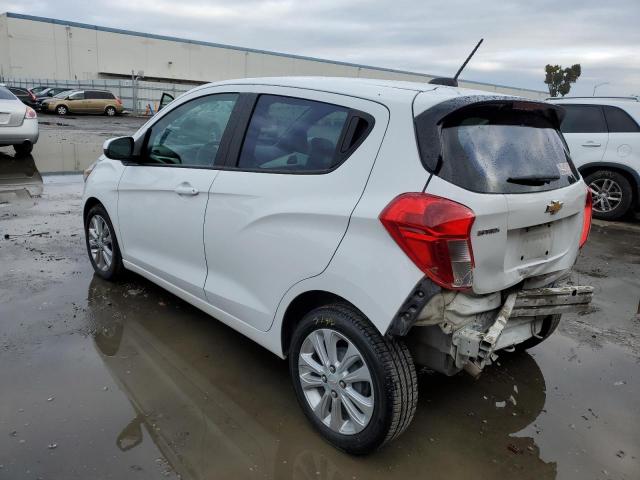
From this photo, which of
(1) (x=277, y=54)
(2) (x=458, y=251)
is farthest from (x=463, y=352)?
(1) (x=277, y=54)

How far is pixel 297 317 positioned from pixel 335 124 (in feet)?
3.42

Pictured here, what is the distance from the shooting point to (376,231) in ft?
7.65

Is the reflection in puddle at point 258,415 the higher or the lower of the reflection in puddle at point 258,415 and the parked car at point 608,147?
the lower

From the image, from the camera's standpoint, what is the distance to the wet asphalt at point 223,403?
2557 millimetres

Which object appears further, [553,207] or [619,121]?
[619,121]

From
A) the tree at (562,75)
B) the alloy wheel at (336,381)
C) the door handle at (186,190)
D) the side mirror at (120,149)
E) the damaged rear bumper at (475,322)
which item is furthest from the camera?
the tree at (562,75)

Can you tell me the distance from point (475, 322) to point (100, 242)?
339cm

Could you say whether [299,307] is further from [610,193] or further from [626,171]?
[610,193]

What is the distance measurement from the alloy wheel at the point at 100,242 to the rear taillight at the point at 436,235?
3.00 meters

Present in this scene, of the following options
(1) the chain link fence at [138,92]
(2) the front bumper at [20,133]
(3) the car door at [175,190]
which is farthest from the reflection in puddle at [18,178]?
(1) the chain link fence at [138,92]

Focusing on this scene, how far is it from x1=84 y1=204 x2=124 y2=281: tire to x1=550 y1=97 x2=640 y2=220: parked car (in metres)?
6.88

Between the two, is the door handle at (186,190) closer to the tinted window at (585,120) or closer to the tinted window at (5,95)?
the tinted window at (585,120)

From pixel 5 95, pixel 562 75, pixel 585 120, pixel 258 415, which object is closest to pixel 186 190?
pixel 258 415

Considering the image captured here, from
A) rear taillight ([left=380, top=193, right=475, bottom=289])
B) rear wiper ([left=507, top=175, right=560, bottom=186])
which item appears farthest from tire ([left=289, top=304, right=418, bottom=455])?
rear wiper ([left=507, top=175, right=560, bottom=186])
